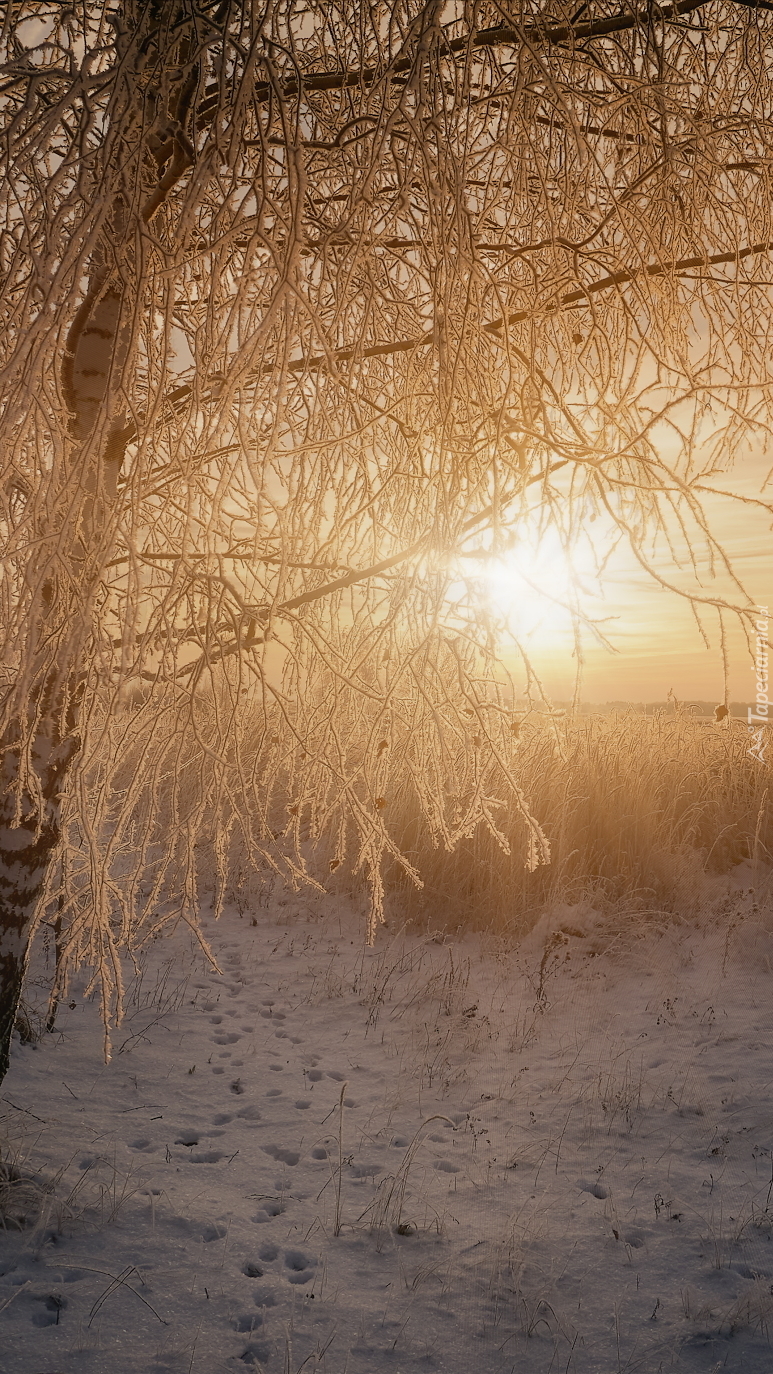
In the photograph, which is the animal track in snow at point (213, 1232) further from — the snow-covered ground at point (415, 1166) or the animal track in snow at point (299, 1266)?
the animal track in snow at point (299, 1266)

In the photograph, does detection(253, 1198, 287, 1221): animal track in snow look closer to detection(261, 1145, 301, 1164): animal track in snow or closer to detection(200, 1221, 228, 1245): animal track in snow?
detection(200, 1221, 228, 1245): animal track in snow

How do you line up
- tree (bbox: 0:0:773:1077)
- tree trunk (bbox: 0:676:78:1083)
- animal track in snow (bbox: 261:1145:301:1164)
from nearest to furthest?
tree (bbox: 0:0:773:1077), tree trunk (bbox: 0:676:78:1083), animal track in snow (bbox: 261:1145:301:1164)

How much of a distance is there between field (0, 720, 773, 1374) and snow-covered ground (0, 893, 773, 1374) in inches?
0.5

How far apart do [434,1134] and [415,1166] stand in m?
0.31

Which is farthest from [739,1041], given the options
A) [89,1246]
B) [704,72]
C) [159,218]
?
[159,218]

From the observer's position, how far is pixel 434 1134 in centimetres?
413

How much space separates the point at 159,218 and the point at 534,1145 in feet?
13.8

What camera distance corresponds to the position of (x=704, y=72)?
96.7 inches

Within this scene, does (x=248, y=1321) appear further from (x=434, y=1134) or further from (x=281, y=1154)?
(x=434, y=1134)

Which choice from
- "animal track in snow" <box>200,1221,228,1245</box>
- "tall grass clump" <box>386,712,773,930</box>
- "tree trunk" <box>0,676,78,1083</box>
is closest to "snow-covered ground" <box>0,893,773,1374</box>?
"animal track in snow" <box>200,1221,228,1245</box>

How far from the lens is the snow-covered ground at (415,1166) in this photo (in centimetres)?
275

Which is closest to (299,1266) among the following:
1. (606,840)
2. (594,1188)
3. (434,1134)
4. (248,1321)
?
(248,1321)

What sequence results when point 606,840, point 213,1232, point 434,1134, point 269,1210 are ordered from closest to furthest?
point 213,1232 → point 269,1210 → point 434,1134 → point 606,840

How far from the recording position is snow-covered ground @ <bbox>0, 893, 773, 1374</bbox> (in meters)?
2.75
